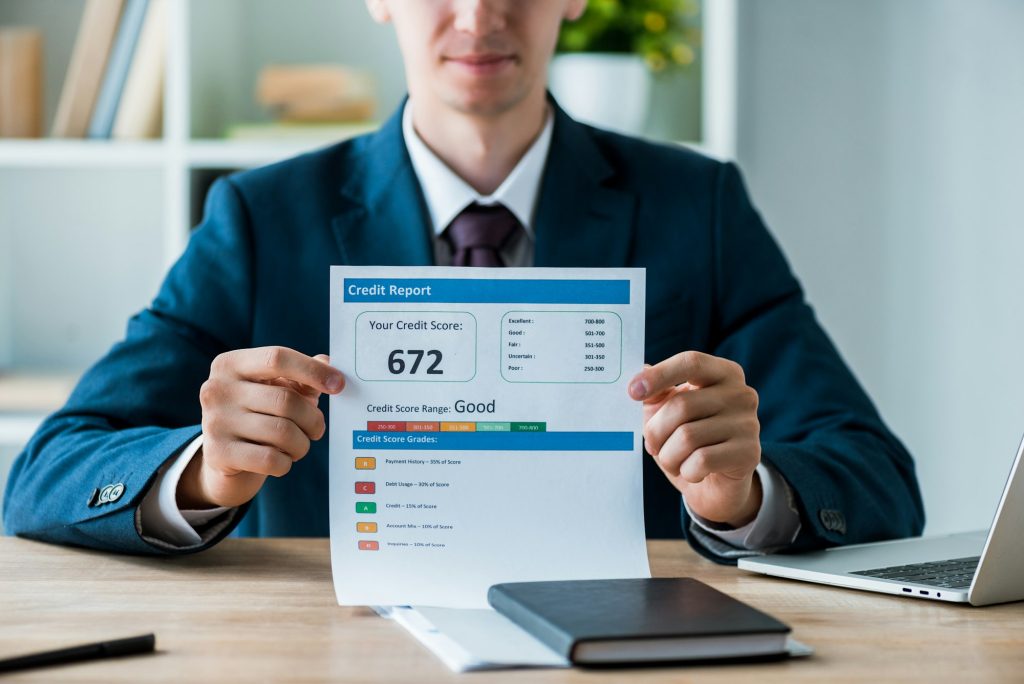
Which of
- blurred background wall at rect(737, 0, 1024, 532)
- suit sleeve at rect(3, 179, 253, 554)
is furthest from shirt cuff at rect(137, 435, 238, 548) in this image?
blurred background wall at rect(737, 0, 1024, 532)

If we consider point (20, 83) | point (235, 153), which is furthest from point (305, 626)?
point (20, 83)

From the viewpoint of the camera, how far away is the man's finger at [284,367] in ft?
3.40

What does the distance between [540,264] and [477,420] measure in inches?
26.4

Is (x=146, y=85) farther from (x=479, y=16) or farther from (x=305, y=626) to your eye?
(x=305, y=626)

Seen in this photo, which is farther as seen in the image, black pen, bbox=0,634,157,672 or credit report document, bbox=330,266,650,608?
credit report document, bbox=330,266,650,608

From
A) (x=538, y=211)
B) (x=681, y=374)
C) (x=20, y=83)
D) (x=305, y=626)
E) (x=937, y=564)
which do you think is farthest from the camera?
(x=20, y=83)

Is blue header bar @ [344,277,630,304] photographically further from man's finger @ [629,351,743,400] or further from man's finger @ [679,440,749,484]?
man's finger @ [679,440,749,484]

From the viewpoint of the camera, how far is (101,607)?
1.04 meters

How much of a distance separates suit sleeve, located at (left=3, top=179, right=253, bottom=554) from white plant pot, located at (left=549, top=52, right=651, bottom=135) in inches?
40.9

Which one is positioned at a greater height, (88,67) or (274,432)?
(88,67)

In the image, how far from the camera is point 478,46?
161 centimetres

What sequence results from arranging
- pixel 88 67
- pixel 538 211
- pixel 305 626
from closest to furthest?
1. pixel 305 626
2. pixel 538 211
3. pixel 88 67

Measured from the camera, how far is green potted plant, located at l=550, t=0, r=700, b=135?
2557 mm

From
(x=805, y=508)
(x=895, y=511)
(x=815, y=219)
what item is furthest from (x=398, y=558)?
(x=815, y=219)
